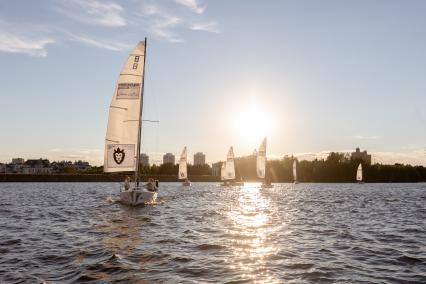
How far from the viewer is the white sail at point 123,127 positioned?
44.8 meters

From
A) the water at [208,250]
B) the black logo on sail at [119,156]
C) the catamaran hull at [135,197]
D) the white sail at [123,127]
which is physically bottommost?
the water at [208,250]

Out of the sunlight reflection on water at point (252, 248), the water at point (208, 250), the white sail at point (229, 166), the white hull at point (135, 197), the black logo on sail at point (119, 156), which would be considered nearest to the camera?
the water at point (208, 250)

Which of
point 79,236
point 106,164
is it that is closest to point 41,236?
point 79,236

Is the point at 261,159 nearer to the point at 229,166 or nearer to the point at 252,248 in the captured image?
the point at 229,166

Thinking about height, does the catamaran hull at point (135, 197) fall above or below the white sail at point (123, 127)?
below

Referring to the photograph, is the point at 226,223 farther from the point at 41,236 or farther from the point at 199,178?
the point at 199,178

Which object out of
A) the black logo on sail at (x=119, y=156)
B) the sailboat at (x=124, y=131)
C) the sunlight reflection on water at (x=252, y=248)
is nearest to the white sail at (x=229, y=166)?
the sailboat at (x=124, y=131)

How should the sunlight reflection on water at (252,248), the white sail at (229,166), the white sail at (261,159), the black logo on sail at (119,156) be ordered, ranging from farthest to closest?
the white sail at (229,166)
the white sail at (261,159)
the black logo on sail at (119,156)
the sunlight reflection on water at (252,248)

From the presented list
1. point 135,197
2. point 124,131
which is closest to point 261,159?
point 124,131

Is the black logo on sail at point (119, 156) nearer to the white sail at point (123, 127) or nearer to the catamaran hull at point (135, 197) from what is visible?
the white sail at point (123, 127)

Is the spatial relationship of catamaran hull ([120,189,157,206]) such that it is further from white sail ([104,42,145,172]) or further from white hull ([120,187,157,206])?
white sail ([104,42,145,172])

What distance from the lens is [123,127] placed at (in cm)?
4500

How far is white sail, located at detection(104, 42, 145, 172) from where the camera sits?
44.8 metres

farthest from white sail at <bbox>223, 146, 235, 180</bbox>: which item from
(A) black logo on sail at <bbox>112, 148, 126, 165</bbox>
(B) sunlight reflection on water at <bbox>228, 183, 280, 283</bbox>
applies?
(B) sunlight reflection on water at <bbox>228, 183, 280, 283</bbox>
